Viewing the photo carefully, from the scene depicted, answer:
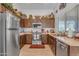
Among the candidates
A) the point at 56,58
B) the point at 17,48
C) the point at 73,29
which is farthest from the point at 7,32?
the point at 73,29

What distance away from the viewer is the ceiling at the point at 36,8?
1.75 meters

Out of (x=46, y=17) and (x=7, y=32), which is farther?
(x=46, y=17)

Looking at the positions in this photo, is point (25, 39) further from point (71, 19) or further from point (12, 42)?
point (71, 19)

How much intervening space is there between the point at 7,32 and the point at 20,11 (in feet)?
1.02

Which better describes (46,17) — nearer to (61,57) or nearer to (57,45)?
(57,45)

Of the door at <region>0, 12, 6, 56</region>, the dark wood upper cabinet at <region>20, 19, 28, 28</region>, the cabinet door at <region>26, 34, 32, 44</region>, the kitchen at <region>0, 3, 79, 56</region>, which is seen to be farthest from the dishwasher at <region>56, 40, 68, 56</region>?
the door at <region>0, 12, 6, 56</region>

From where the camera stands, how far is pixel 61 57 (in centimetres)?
170

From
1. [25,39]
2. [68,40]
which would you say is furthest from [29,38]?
[68,40]

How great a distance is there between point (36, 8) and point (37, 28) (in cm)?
26

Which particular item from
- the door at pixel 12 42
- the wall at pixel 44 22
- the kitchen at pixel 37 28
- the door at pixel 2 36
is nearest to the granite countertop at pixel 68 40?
the kitchen at pixel 37 28

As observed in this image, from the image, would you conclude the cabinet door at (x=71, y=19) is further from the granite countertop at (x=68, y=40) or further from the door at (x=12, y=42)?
the door at (x=12, y=42)

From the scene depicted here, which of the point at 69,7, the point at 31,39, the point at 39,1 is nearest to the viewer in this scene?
the point at 39,1

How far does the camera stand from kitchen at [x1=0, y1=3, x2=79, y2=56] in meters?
1.77

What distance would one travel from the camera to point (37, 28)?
1.94 metres
